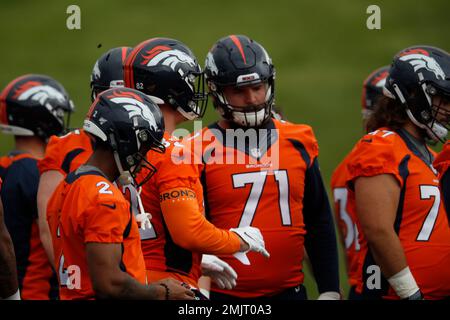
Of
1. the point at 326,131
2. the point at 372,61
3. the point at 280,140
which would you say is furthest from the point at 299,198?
the point at 372,61

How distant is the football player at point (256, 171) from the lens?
538 cm

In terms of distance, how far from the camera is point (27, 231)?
20.0 feet

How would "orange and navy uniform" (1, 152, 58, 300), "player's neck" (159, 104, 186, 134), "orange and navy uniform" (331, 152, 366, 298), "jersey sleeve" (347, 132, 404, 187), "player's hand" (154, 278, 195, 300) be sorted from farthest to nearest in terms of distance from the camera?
"orange and navy uniform" (331, 152, 366, 298)
"orange and navy uniform" (1, 152, 58, 300)
"jersey sleeve" (347, 132, 404, 187)
"player's neck" (159, 104, 186, 134)
"player's hand" (154, 278, 195, 300)

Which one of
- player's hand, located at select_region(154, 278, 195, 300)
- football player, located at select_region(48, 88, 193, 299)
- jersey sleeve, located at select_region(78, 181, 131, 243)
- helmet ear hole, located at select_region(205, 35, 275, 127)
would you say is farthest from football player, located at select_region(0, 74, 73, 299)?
jersey sleeve, located at select_region(78, 181, 131, 243)

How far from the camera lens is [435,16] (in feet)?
42.3

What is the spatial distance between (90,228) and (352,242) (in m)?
3.45

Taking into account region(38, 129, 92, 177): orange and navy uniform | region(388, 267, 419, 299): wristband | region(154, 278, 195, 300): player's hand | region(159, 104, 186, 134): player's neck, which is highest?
region(159, 104, 186, 134): player's neck

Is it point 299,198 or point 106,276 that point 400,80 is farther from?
point 106,276

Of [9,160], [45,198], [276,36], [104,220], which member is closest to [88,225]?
[104,220]

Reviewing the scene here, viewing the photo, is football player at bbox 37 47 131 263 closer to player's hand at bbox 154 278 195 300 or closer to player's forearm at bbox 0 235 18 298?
player's forearm at bbox 0 235 18 298

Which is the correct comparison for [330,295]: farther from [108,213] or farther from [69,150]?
[108,213]

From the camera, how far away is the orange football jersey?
538cm

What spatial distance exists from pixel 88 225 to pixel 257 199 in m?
1.63

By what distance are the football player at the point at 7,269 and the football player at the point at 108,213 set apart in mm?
421
